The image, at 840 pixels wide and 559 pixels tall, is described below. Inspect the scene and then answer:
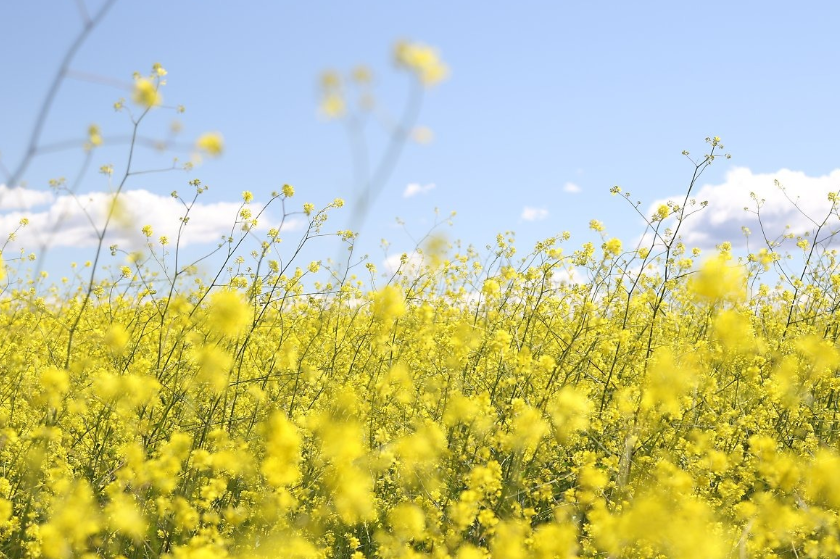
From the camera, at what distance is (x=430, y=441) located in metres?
3.38

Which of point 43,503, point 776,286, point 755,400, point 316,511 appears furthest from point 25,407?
point 776,286

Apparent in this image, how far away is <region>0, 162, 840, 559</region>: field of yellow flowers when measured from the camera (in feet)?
9.59

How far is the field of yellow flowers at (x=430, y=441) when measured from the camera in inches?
115

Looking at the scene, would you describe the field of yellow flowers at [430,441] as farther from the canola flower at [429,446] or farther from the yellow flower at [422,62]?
the yellow flower at [422,62]

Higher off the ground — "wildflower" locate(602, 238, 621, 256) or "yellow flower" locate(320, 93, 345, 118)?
"wildflower" locate(602, 238, 621, 256)

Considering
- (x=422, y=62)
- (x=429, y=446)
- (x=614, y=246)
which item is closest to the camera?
(x=422, y=62)

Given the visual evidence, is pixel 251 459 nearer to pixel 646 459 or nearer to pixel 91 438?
pixel 91 438

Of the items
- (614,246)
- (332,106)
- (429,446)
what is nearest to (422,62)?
(332,106)

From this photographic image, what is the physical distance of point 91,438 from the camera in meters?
4.25

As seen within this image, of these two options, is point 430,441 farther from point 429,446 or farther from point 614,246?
point 614,246

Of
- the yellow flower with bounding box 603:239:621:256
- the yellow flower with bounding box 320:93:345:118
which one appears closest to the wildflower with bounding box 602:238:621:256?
the yellow flower with bounding box 603:239:621:256

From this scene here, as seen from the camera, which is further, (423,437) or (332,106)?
(423,437)

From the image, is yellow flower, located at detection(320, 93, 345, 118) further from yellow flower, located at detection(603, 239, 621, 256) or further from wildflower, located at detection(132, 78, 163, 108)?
yellow flower, located at detection(603, 239, 621, 256)

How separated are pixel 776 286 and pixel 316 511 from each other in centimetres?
608
